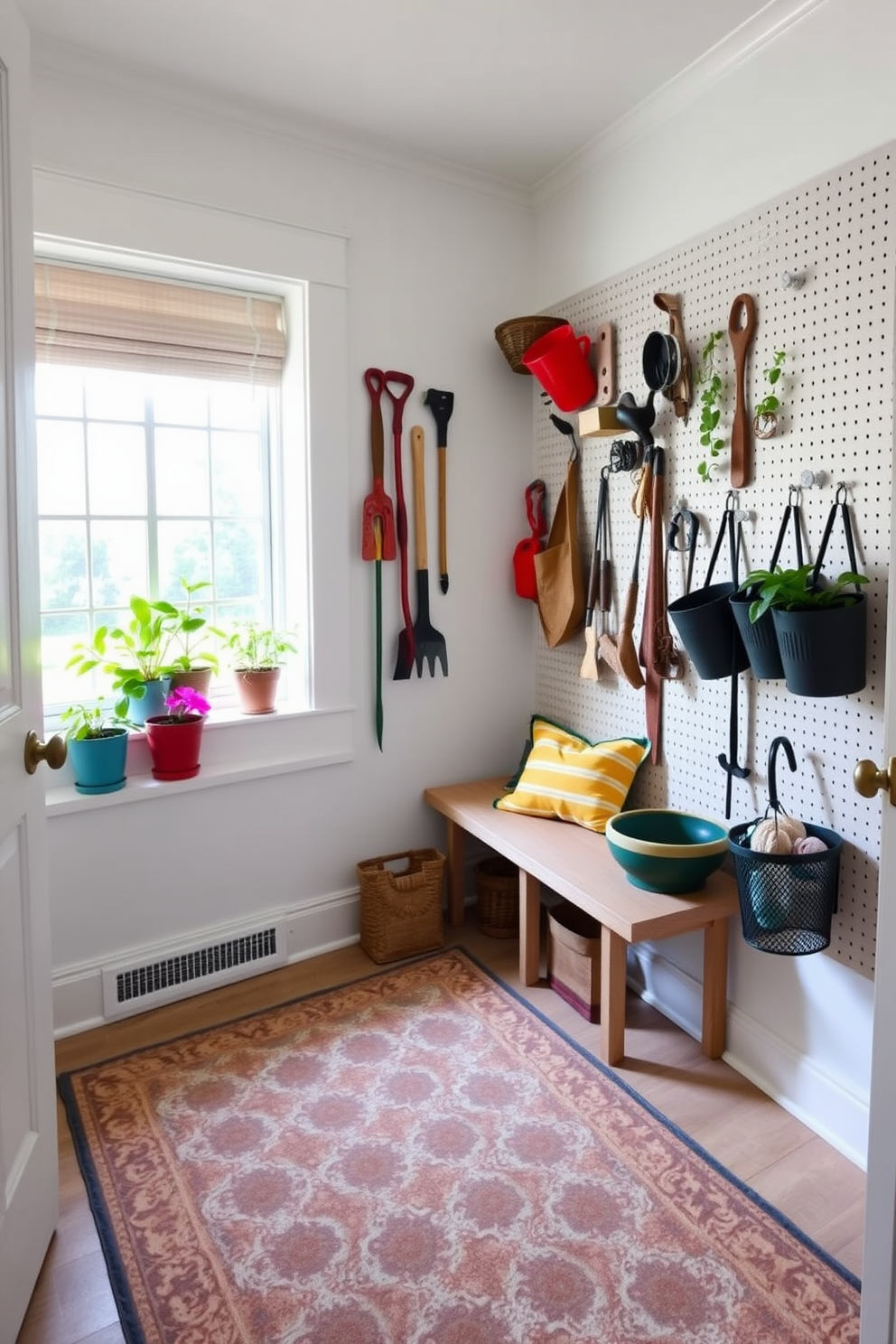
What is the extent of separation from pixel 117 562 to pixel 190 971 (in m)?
1.26

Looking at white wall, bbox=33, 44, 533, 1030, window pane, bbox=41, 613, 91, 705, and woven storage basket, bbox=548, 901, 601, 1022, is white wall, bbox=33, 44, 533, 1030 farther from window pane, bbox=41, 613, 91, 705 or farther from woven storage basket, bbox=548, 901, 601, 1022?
woven storage basket, bbox=548, 901, 601, 1022

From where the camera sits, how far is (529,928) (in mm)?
2471

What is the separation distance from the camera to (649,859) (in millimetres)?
1985

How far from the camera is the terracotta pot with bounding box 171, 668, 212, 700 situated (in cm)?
241

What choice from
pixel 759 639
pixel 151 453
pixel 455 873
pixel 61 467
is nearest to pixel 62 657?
pixel 61 467

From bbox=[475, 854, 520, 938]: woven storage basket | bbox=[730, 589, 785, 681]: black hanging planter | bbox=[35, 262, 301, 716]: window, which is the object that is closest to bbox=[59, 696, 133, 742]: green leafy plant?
bbox=[35, 262, 301, 716]: window

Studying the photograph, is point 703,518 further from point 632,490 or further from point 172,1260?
point 172,1260

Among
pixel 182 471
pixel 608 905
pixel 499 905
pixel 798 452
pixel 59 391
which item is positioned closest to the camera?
pixel 798 452

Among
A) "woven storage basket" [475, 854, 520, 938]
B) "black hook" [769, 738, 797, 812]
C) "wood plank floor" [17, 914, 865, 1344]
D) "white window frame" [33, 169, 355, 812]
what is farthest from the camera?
"woven storage basket" [475, 854, 520, 938]

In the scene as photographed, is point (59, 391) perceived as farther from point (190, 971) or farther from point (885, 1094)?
point (885, 1094)

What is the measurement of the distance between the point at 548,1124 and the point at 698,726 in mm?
1076

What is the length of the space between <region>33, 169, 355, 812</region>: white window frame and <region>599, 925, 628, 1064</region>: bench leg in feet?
3.48

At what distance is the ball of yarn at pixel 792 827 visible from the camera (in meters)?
1.81

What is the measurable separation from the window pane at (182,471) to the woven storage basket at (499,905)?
1567 mm
